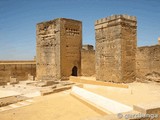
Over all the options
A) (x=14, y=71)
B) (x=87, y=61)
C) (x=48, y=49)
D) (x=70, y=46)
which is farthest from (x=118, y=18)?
(x=14, y=71)

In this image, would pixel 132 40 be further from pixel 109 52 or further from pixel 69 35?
pixel 69 35

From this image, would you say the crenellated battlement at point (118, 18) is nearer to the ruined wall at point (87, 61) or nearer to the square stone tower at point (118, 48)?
the square stone tower at point (118, 48)

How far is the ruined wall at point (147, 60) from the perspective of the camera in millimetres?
10688

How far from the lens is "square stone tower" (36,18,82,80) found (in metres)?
15.6

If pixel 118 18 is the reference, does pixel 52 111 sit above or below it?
below

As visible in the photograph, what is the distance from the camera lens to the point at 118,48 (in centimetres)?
1123

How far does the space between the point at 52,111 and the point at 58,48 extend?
29.2 ft

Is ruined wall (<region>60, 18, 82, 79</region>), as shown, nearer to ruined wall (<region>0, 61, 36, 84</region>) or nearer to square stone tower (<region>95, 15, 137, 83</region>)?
square stone tower (<region>95, 15, 137, 83</region>)

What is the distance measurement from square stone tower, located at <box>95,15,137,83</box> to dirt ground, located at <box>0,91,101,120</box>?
12.7 ft

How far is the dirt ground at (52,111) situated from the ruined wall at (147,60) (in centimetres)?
503

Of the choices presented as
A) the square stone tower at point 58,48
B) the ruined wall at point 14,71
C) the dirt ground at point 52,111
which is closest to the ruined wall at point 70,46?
the square stone tower at point 58,48

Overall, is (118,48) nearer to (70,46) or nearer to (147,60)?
(147,60)

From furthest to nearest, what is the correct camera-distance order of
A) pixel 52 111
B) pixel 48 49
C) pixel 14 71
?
pixel 14 71 < pixel 48 49 < pixel 52 111

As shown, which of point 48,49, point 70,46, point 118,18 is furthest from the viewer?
point 48,49
